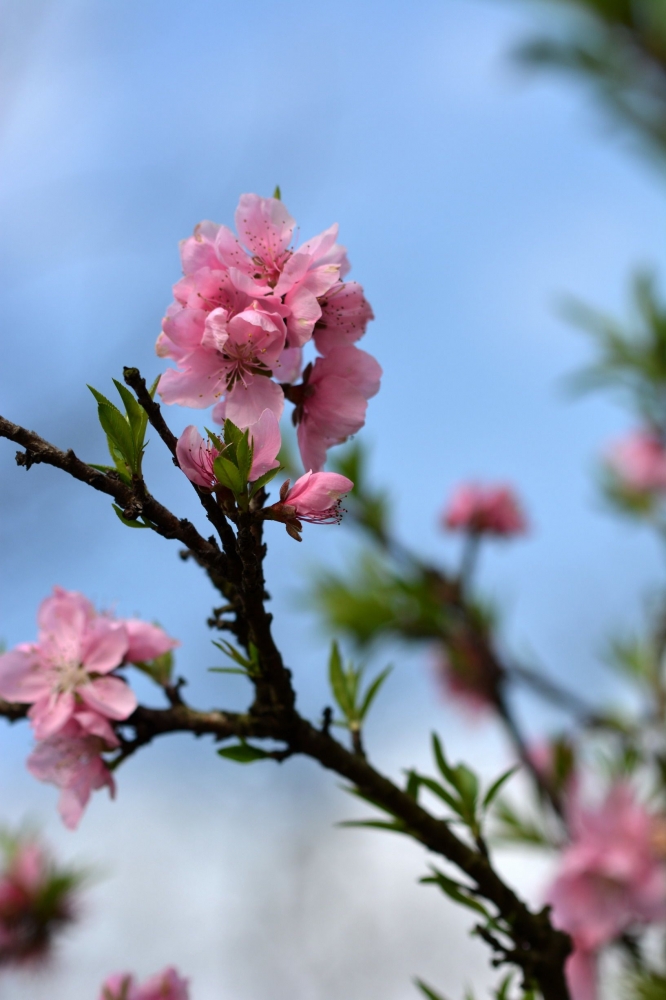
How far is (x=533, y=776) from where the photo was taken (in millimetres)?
1833

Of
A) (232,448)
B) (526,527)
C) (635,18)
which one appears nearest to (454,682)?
(526,527)

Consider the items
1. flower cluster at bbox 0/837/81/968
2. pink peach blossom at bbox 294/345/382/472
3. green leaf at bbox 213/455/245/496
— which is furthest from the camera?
flower cluster at bbox 0/837/81/968

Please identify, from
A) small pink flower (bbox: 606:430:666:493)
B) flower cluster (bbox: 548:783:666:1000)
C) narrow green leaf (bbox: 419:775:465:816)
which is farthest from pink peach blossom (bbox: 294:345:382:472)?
small pink flower (bbox: 606:430:666:493)

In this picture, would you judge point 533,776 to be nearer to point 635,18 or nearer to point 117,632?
point 117,632

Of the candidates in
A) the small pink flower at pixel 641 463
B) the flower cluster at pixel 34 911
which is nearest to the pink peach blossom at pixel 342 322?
the flower cluster at pixel 34 911

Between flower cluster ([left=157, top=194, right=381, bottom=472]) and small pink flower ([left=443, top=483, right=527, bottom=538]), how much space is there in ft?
6.99

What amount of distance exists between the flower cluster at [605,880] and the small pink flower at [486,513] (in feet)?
4.37

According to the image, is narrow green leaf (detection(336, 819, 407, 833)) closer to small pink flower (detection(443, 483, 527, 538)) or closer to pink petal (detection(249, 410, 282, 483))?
pink petal (detection(249, 410, 282, 483))

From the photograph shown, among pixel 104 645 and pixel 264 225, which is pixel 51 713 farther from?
pixel 264 225

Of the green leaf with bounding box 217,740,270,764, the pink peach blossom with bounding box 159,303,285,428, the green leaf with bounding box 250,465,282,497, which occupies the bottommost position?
the green leaf with bounding box 217,740,270,764

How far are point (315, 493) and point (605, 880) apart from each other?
3.98 feet

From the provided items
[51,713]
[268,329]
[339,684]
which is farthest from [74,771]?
[268,329]

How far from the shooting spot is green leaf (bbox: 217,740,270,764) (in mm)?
918

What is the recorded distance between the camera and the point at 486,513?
2998 millimetres
